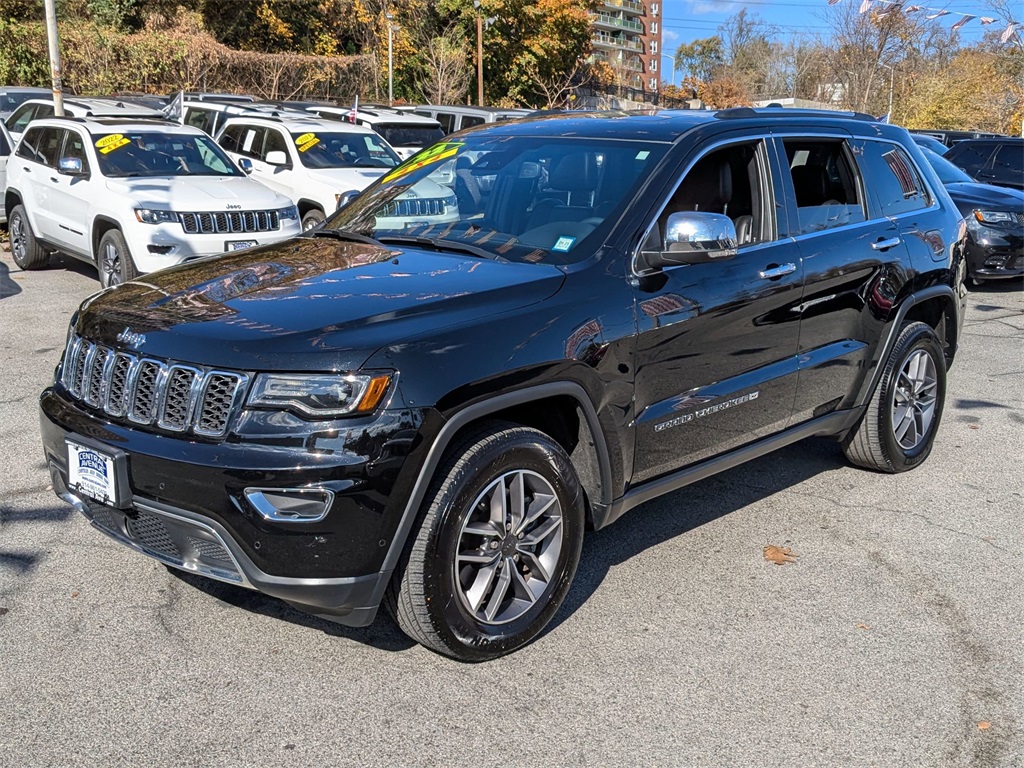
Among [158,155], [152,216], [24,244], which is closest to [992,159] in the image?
[158,155]

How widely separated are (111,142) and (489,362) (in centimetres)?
850

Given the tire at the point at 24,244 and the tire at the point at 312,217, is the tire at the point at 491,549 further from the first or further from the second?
the tire at the point at 24,244

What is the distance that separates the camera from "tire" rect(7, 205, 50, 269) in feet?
38.1

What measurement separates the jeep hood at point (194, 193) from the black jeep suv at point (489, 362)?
508 centimetres

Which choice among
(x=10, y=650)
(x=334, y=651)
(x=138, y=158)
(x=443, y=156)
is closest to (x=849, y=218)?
(x=443, y=156)

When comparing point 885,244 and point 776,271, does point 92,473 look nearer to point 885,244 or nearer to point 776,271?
point 776,271

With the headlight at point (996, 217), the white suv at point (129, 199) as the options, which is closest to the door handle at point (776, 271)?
the white suv at point (129, 199)

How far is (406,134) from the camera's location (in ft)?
53.8

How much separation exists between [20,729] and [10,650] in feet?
1.77

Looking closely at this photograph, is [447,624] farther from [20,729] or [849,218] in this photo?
[849,218]

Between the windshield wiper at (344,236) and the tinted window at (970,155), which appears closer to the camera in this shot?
the windshield wiper at (344,236)

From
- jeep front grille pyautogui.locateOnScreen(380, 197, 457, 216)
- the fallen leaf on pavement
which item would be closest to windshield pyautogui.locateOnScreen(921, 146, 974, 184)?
the fallen leaf on pavement

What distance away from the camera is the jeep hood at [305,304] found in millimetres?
3299

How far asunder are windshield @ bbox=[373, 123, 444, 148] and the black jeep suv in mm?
11288
